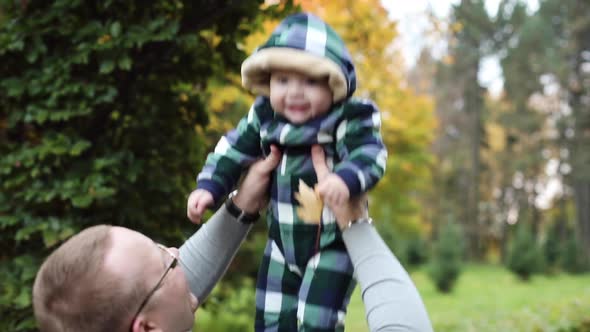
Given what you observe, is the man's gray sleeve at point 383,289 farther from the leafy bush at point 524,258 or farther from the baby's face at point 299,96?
the leafy bush at point 524,258

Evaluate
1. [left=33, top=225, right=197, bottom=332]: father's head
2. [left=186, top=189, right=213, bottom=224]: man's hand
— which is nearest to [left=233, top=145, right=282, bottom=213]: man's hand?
[left=186, top=189, right=213, bottom=224]: man's hand

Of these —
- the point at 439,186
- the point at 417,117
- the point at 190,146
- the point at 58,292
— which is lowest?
the point at 439,186

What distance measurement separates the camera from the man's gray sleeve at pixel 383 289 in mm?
1513

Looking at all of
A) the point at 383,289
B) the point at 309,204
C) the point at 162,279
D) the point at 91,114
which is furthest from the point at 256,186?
the point at 91,114

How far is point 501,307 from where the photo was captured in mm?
14422

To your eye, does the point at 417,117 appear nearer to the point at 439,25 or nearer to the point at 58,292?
the point at 439,25

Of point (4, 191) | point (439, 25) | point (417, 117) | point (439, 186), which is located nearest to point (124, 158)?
point (4, 191)

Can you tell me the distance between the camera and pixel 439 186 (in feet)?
140

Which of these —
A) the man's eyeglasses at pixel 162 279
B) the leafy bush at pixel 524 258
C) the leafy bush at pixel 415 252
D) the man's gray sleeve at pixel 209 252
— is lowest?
the leafy bush at pixel 415 252

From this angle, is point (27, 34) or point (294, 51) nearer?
point (294, 51)

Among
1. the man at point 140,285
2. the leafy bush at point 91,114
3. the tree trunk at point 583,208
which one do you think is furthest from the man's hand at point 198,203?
the tree trunk at point 583,208

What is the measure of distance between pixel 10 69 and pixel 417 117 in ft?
62.6

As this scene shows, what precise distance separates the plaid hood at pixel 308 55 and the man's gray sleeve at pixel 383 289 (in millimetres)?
465

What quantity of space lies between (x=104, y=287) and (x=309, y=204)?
0.64 m
